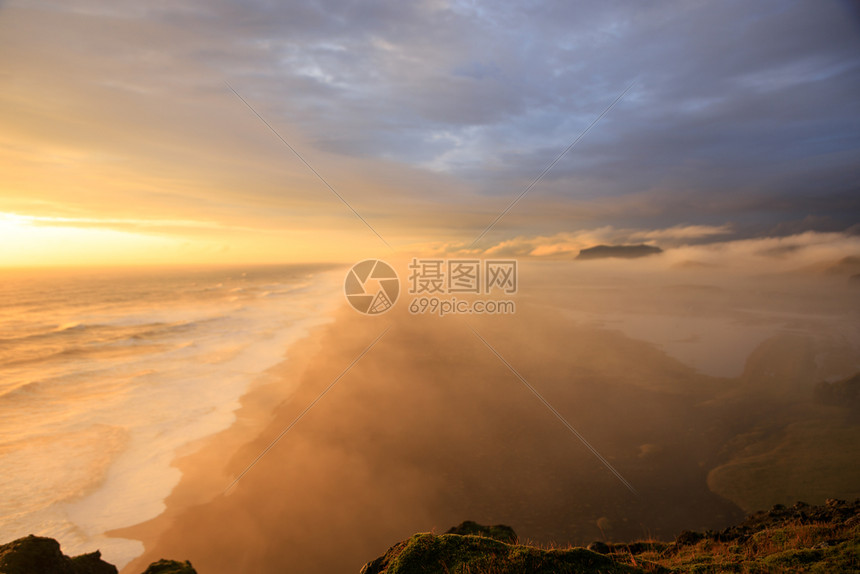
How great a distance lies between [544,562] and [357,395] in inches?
711

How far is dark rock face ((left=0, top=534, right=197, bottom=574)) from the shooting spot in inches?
220

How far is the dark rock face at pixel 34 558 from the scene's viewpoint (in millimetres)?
5574

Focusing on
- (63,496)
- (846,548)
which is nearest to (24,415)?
(63,496)

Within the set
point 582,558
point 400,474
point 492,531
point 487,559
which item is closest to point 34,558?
point 487,559

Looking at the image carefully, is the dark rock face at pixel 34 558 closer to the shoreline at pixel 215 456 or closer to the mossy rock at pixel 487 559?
the mossy rock at pixel 487 559

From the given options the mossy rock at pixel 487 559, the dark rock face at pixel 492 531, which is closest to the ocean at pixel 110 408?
the dark rock face at pixel 492 531

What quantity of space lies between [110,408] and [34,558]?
63.3ft

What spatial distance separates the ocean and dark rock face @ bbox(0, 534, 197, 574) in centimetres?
573

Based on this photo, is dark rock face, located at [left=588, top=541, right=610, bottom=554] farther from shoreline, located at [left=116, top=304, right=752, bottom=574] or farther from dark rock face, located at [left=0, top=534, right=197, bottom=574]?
dark rock face, located at [left=0, top=534, right=197, bottom=574]

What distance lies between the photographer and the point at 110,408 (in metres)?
20.8

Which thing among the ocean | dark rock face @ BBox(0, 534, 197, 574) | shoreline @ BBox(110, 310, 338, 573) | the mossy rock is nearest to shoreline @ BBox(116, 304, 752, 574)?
shoreline @ BBox(110, 310, 338, 573)

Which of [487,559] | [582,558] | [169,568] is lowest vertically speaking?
[169,568]

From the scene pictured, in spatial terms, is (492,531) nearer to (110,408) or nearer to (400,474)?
(400,474)

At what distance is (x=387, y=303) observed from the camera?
217ft
